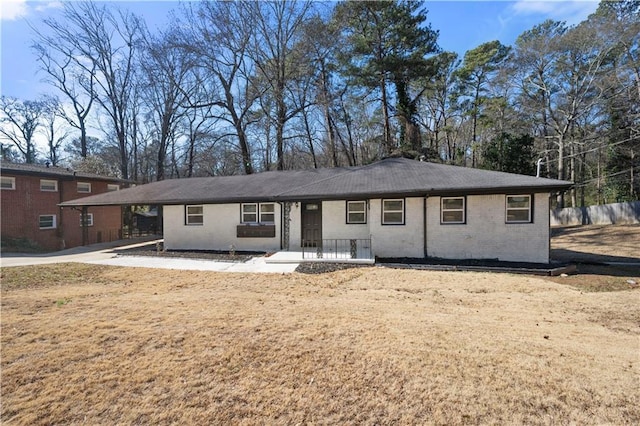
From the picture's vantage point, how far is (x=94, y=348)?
12.4 feet

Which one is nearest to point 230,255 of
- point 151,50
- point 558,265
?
A: point 558,265

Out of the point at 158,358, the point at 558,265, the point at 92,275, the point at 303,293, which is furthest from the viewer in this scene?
the point at 558,265

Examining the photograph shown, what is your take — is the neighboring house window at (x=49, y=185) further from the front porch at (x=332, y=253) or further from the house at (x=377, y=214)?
the front porch at (x=332, y=253)

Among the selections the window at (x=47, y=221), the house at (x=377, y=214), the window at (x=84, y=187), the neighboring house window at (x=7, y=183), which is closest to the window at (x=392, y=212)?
the house at (x=377, y=214)

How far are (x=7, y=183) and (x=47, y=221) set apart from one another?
2785 millimetres

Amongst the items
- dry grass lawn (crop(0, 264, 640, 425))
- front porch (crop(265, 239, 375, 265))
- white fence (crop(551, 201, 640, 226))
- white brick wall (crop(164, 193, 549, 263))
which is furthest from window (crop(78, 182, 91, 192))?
white fence (crop(551, 201, 640, 226))

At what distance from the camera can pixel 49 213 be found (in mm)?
17812

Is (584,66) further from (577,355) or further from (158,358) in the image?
(158,358)

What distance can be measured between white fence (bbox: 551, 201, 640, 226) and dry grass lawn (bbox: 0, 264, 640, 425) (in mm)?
20683

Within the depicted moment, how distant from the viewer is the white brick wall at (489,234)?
10.1 m

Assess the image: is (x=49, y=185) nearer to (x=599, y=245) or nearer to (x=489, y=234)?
(x=489, y=234)

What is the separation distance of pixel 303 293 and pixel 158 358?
3.59 m

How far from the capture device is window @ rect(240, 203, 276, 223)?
43.0 ft

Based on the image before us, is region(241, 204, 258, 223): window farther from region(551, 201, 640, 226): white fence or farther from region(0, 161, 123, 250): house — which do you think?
region(551, 201, 640, 226): white fence
